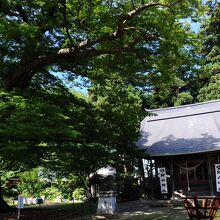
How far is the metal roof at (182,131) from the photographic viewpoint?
21.9 metres

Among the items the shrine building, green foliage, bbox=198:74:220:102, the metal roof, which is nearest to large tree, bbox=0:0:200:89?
the shrine building

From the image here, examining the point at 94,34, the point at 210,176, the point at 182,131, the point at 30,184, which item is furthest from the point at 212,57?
the point at 94,34

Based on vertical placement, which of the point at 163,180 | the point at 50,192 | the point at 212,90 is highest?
the point at 212,90

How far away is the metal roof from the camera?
71.9 ft

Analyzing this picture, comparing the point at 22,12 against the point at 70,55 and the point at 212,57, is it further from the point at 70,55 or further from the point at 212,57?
the point at 212,57

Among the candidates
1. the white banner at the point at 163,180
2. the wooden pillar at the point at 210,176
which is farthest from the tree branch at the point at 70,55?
the wooden pillar at the point at 210,176

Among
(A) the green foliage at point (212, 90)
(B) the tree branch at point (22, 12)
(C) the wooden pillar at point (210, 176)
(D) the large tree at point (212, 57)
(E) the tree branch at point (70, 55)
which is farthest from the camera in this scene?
(D) the large tree at point (212, 57)

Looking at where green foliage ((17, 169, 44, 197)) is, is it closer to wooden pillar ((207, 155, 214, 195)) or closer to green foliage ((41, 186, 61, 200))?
green foliage ((41, 186, 61, 200))

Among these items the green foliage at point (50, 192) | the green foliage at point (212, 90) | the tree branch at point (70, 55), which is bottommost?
the green foliage at point (50, 192)

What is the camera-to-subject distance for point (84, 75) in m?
17.0

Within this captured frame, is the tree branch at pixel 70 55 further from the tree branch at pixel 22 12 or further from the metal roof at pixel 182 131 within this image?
the metal roof at pixel 182 131

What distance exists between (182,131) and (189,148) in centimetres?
321

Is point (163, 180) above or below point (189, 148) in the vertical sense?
below

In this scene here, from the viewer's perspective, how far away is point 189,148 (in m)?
21.7
